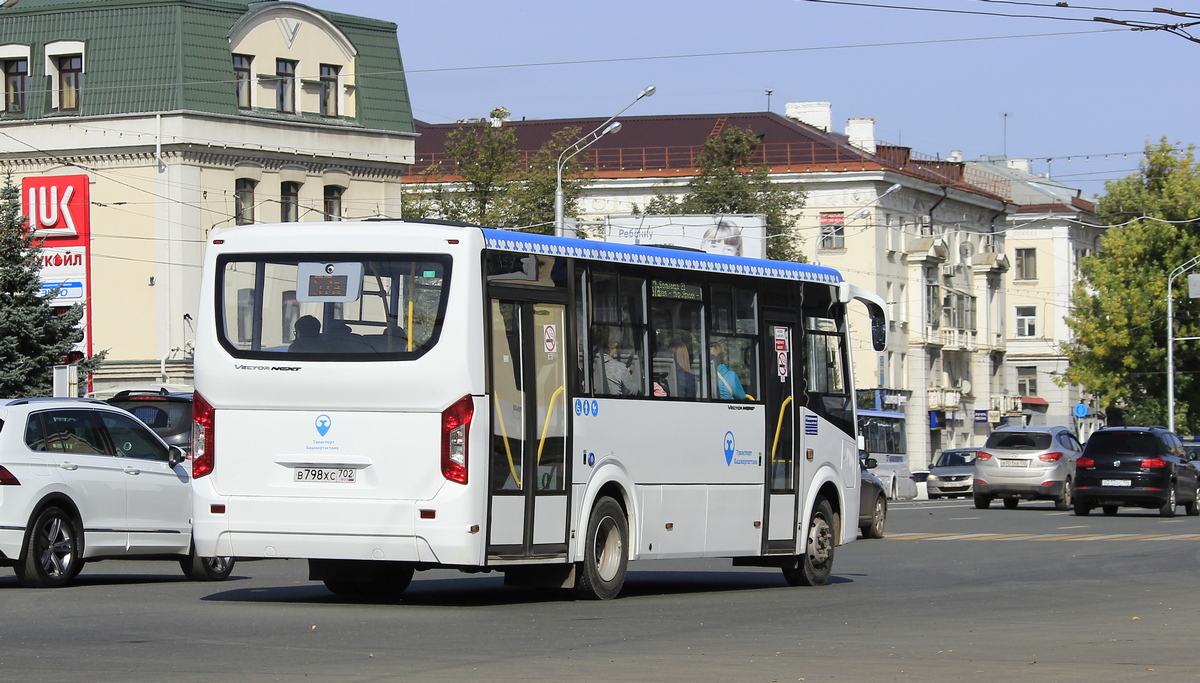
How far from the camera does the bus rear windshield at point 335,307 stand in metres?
13.7

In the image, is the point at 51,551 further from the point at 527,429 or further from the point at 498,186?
the point at 498,186

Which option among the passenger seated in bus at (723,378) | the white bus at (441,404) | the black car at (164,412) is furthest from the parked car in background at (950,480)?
the white bus at (441,404)

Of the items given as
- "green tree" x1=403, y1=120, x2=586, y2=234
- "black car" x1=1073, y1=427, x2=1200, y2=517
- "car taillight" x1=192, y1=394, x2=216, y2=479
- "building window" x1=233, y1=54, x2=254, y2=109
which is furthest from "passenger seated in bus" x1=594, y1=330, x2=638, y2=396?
"green tree" x1=403, y1=120, x2=586, y2=234

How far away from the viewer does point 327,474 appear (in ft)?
45.2

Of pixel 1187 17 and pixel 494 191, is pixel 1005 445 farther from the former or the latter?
pixel 494 191

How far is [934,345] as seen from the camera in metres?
79.2

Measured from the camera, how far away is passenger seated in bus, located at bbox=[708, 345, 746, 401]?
53.7 feet

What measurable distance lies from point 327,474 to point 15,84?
40.4 metres

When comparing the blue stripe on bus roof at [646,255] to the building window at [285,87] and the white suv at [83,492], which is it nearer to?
the white suv at [83,492]

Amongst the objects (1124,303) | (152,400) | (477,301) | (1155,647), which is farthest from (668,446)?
Result: (1124,303)

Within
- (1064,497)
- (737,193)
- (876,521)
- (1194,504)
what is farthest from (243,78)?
(876,521)

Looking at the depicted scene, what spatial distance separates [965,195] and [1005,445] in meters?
43.7

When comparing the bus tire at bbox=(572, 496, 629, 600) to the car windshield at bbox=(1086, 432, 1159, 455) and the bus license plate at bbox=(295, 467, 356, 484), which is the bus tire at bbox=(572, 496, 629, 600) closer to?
the bus license plate at bbox=(295, 467, 356, 484)

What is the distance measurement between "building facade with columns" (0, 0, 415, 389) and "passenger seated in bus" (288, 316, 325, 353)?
35.1 meters
